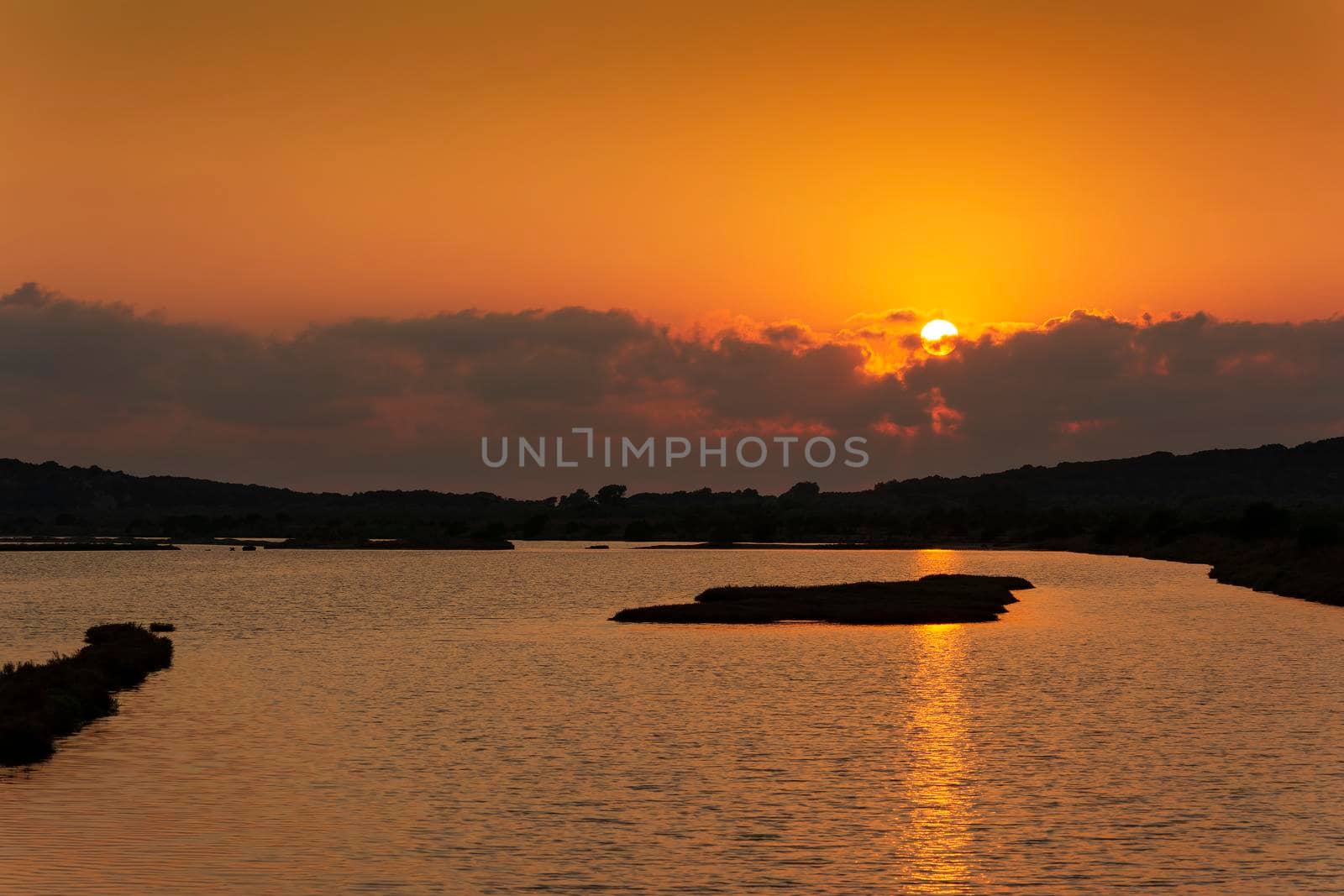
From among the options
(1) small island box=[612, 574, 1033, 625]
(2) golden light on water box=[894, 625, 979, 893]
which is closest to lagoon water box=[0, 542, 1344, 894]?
(2) golden light on water box=[894, 625, 979, 893]

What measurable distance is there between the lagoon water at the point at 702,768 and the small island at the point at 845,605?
10.8 metres

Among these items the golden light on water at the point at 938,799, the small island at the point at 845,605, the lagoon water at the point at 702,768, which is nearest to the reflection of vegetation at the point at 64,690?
the lagoon water at the point at 702,768

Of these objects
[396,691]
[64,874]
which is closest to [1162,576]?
[396,691]

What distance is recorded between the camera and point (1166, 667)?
63875mm

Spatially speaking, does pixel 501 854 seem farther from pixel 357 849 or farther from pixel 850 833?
pixel 850 833

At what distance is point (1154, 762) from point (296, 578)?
132 meters

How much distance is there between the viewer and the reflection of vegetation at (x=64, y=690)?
1555 inches

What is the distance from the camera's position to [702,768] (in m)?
38.8

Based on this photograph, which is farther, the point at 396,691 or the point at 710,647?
the point at 710,647

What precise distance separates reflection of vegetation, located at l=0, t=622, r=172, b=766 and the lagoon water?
42.7 inches

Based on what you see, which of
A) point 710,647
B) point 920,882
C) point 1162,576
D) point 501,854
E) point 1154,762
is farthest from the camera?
point 1162,576

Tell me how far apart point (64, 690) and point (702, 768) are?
2275 cm

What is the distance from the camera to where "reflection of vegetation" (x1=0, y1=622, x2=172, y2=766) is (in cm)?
3950

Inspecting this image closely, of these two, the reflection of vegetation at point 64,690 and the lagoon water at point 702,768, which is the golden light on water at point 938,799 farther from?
the reflection of vegetation at point 64,690
